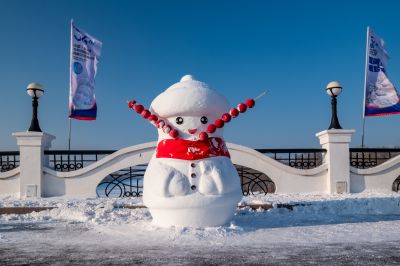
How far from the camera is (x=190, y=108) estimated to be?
5.02 m

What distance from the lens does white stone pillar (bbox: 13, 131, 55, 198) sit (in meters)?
8.96

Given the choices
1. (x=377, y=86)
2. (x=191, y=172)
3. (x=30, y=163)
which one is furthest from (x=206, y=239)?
(x=377, y=86)

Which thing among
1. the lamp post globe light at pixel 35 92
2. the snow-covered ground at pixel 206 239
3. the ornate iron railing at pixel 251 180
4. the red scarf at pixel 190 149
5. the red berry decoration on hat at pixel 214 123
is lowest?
the snow-covered ground at pixel 206 239

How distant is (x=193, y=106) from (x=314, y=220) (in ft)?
9.49

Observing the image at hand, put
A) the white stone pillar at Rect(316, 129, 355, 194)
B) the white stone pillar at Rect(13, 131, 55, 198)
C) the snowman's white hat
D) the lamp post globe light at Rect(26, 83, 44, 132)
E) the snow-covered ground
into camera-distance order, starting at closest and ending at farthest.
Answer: the snow-covered ground < the snowman's white hat < the white stone pillar at Rect(13, 131, 55, 198) < the white stone pillar at Rect(316, 129, 355, 194) < the lamp post globe light at Rect(26, 83, 44, 132)

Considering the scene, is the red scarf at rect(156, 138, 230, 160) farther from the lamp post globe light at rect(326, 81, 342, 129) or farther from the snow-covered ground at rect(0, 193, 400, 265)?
the lamp post globe light at rect(326, 81, 342, 129)

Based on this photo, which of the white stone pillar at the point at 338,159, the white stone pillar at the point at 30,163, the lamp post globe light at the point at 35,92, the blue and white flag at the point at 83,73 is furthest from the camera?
the blue and white flag at the point at 83,73

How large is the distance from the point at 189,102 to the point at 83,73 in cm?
702

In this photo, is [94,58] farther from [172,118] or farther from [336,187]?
[336,187]

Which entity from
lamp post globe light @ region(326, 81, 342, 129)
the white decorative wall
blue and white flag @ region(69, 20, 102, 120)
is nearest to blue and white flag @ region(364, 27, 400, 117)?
lamp post globe light @ region(326, 81, 342, 129)

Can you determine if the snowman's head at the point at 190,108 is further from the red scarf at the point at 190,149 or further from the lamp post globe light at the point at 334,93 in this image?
the lamp post globe light at the point at 334,93

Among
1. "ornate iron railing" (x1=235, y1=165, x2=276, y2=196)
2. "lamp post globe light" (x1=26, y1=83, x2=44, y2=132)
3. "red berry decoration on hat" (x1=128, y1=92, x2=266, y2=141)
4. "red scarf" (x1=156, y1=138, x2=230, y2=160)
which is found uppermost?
"lamp post globe light" (x1=26, y1=83, x2=44, y2=132)

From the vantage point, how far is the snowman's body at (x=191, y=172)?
4.76 metres

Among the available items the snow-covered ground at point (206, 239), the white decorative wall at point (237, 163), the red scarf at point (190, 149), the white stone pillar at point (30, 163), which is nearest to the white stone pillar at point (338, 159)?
the white decorative wall at point (237, 163)
